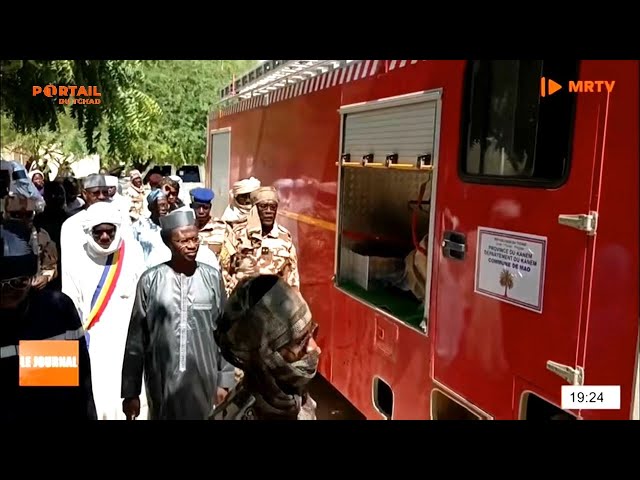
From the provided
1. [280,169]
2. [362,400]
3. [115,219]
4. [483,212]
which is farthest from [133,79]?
[362,400]

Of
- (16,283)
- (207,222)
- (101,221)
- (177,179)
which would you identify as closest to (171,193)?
(177,179)

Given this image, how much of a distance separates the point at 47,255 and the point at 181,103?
976 millimetres

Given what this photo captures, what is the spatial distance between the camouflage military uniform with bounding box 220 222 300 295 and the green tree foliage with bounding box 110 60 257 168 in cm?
54

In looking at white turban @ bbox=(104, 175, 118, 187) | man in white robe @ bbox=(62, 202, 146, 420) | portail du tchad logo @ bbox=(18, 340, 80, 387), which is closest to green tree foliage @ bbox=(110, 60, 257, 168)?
white turban @ bbox=(104, 175, 118, 187)

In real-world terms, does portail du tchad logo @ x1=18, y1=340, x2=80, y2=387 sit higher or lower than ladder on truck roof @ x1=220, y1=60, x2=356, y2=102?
lower

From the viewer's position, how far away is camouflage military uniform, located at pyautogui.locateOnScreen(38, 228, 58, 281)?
3.05 metres

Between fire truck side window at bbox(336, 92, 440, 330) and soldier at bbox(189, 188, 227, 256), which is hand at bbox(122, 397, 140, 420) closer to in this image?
soldier at bbox(189, 188, 227, 256)

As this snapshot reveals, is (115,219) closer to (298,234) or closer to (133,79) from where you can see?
(133,79)

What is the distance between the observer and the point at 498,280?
2.65m

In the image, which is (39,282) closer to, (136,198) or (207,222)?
(136,198)

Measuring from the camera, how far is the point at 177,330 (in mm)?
3053

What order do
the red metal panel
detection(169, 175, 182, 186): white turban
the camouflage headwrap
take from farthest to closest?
detection(169, 175, 182, 186): white turban → the red metal panel → the camouflage headwrap

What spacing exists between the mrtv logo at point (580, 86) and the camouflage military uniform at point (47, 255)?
86.1 inches

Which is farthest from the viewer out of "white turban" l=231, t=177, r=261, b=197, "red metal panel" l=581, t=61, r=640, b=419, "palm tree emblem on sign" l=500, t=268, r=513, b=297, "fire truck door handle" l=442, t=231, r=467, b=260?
"white turban" l=231, t=177, r=261, b=197
